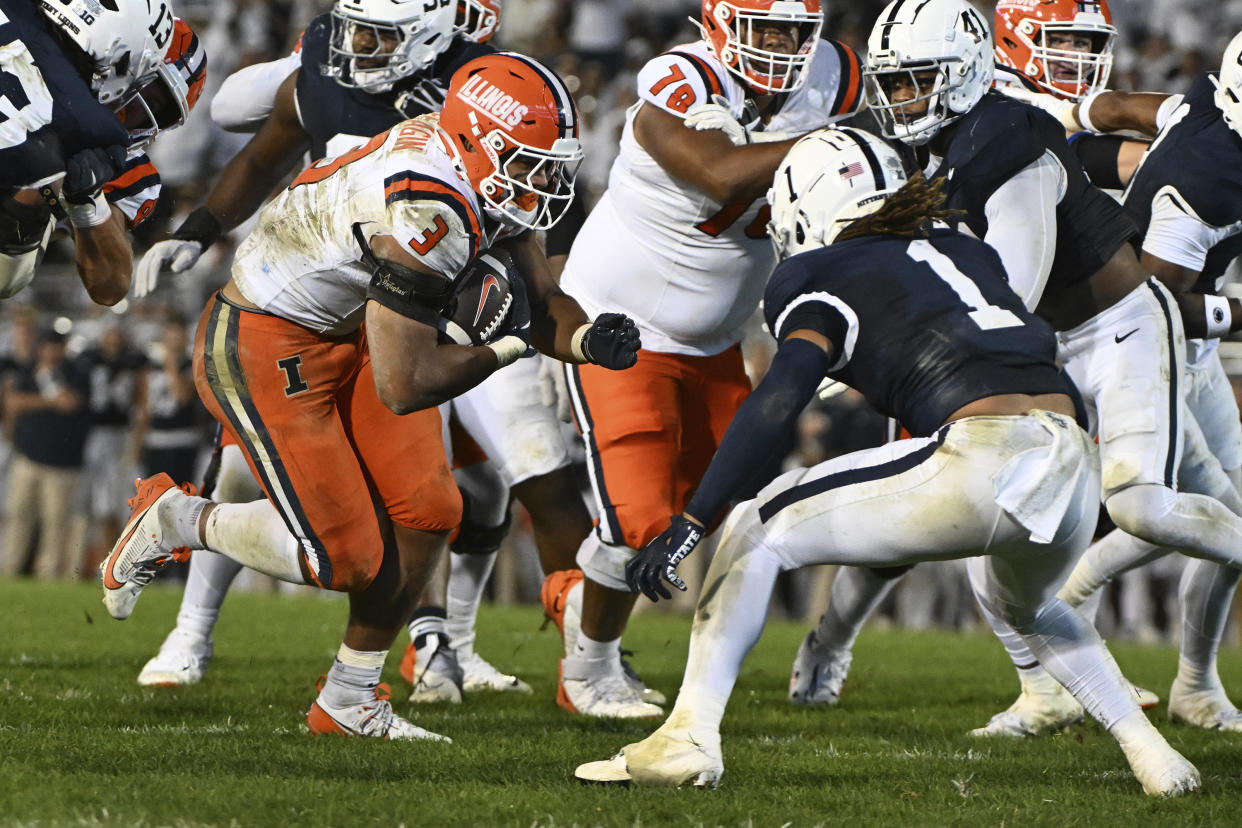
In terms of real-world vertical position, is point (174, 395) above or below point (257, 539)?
below

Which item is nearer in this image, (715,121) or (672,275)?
(715,121)

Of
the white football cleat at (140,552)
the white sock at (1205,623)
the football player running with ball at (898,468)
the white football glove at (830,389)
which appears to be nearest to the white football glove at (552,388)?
the white football glove at (830,389)

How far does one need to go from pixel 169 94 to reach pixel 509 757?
2.44 m

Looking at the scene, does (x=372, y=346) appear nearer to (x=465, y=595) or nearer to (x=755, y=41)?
(x=755, y=41)

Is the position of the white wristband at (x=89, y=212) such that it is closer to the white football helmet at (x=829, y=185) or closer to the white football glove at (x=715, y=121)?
the white football glove at (x=715, y=121)

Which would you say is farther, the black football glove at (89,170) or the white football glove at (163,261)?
the white football glove at (163,261)

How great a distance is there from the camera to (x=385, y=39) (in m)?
5.37

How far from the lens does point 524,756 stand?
13.4 feet

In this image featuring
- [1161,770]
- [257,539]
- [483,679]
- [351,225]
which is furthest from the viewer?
[483,679]

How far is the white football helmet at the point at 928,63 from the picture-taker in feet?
14.8

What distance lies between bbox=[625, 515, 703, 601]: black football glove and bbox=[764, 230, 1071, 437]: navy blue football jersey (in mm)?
545

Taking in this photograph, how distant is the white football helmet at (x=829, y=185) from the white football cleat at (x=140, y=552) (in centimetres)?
206

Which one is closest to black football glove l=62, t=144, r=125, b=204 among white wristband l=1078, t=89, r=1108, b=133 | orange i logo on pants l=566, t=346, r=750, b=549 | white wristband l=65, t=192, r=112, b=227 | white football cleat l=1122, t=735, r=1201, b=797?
white wristband l=65, t=192, r=112, b=227

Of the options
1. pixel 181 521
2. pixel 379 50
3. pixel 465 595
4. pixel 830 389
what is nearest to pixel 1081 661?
pixel 830 389
